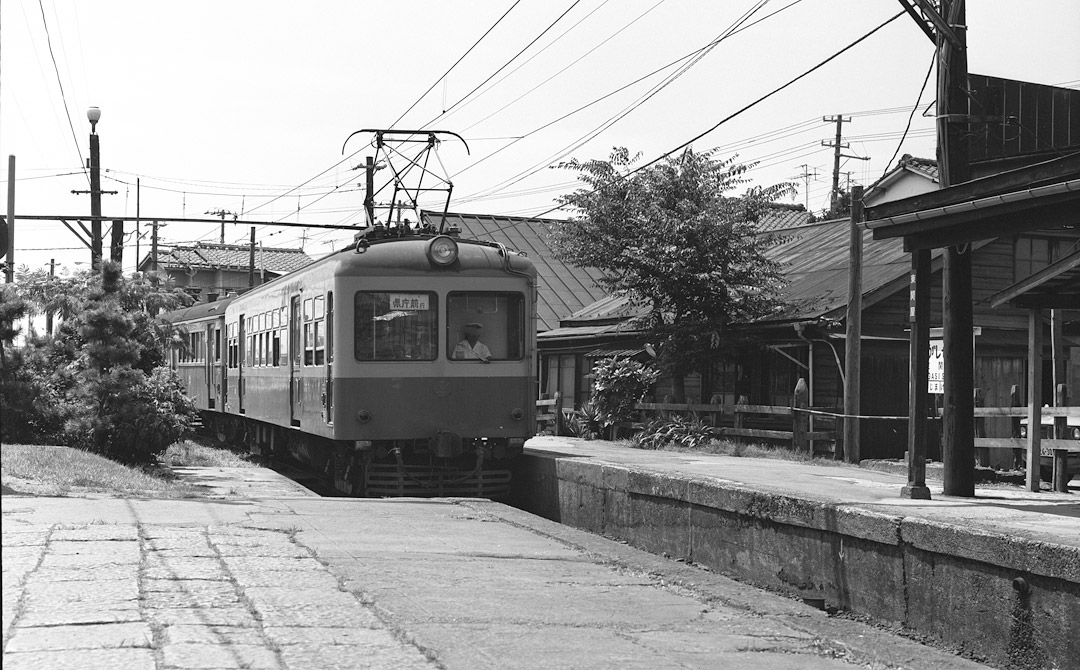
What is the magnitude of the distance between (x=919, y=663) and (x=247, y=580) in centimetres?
365

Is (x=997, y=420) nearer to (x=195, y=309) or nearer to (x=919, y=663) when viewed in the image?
(x=919, y=663)

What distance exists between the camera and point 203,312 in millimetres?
25766

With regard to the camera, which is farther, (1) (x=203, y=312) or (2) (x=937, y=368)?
(1) (x=203, y=312)

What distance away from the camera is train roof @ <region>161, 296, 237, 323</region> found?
23.3 m

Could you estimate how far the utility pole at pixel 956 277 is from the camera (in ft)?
32.0

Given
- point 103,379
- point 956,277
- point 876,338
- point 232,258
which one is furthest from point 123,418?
point 232,258

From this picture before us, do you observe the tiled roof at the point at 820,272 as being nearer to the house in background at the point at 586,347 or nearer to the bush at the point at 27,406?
the house in background at the point at 586,347

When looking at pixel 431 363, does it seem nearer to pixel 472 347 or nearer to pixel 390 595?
pixel 472 347

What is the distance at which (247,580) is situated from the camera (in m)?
6.76

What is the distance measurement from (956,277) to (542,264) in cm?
2294

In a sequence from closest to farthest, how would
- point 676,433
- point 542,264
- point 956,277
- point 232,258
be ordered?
point 956,277 → point 676,433 → point 542,264 → point 232,258

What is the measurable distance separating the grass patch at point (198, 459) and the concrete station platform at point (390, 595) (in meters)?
7.88

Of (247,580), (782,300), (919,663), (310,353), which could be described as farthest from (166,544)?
(782,300)

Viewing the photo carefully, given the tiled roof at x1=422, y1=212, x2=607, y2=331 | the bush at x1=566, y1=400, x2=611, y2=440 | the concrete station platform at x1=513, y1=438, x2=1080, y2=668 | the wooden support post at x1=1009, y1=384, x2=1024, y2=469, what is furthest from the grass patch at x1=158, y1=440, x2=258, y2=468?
the wooden support post at x1=1009, y1=384, x2=1024, y2=469
